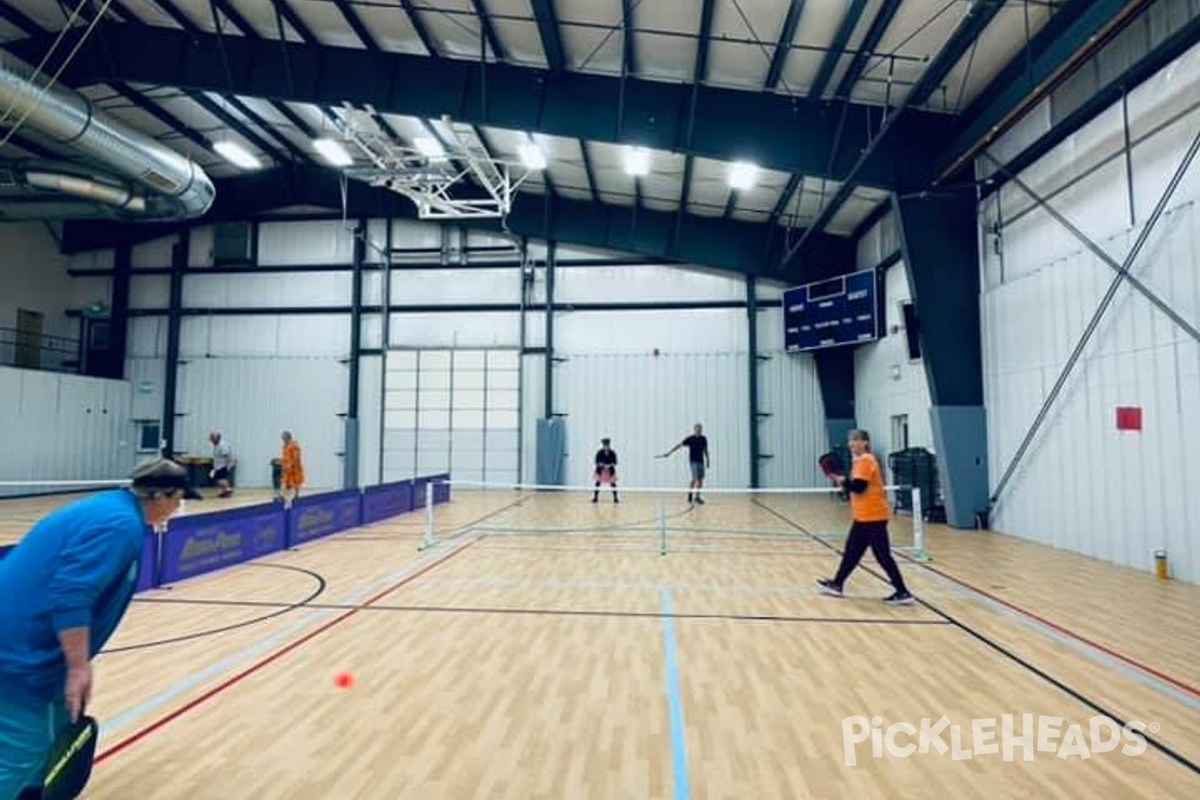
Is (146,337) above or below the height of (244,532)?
above

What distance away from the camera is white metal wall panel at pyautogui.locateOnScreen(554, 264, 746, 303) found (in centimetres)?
1902

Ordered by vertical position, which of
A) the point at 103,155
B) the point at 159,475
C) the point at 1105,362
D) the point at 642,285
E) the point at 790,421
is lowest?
the point at 159,475

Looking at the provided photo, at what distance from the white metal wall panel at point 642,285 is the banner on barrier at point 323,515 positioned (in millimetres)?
9984

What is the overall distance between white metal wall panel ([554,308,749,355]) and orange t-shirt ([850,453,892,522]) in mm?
12906

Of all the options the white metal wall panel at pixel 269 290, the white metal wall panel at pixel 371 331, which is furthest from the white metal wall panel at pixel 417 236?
the white metal wall panel at pixel 371 331

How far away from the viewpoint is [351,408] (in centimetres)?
1983

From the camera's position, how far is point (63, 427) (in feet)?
60.6

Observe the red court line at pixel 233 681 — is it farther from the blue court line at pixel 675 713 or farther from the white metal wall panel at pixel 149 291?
the white metal wall panel at pixel 149 291

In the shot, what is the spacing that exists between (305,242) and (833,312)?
16.1 m

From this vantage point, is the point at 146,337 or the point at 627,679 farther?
the point at 146,337

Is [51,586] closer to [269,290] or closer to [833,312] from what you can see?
[833,312]

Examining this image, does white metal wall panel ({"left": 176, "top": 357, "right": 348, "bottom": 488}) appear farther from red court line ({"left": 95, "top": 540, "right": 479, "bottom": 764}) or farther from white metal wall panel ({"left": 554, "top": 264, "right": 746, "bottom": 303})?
red court line ({"left": 95, "top": 540, "right": 479, "bottom": 764})
